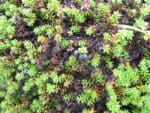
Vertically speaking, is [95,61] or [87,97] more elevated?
[95,61]

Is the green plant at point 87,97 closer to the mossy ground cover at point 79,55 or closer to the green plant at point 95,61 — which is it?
the mossy ground cover at point 79,55

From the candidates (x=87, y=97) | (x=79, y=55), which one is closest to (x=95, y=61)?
(x=79, y=55)

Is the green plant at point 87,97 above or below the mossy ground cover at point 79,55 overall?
below

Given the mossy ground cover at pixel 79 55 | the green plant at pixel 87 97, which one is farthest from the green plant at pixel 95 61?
the green plant at pixel 87 97

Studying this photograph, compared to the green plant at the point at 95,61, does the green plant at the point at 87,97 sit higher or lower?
lower

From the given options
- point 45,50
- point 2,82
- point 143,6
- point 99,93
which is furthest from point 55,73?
point 143,6

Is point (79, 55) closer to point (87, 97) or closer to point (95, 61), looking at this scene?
point (95, 61)

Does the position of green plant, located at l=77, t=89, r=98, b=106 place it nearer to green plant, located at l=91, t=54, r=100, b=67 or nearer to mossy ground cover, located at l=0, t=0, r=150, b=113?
mossy ground cover, located at l=0, t=0, r=150, b=113

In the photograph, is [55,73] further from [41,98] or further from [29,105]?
[29,105]

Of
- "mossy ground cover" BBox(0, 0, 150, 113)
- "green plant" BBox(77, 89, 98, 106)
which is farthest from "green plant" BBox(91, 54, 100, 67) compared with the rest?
"green plant" BBox(77, 89, 98, 106)
